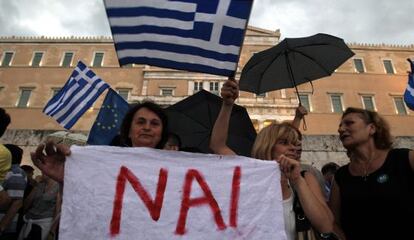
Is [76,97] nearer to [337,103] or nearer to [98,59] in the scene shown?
[98,59]

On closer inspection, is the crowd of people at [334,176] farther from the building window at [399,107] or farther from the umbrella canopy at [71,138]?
the building window at [399,107]

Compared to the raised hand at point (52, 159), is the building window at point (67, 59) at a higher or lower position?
higher

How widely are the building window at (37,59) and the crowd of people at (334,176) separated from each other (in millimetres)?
32762

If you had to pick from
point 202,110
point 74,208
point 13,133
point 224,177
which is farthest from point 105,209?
point 13,133

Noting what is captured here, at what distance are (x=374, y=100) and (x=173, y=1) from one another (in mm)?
32814

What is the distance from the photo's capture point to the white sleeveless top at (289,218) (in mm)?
2012

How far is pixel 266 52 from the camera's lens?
4.25 m

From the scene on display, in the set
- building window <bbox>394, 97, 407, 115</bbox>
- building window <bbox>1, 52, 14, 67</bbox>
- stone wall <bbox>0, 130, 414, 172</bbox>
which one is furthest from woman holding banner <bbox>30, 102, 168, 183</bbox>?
building window <bbox>1, 52, 14, 67</bbox>

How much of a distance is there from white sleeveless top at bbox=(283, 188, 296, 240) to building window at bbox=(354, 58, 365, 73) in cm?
3365

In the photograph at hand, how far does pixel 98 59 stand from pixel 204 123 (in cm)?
2981

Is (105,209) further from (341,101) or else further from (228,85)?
(341,101)

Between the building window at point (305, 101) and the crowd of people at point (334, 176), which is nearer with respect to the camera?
the crowd of people at point (334, 176)

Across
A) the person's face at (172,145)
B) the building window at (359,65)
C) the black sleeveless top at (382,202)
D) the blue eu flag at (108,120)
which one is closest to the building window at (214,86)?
the building window at (359,65)

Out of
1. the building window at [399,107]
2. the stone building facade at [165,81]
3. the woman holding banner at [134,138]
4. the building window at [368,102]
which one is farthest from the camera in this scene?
the building window at [368,102]
